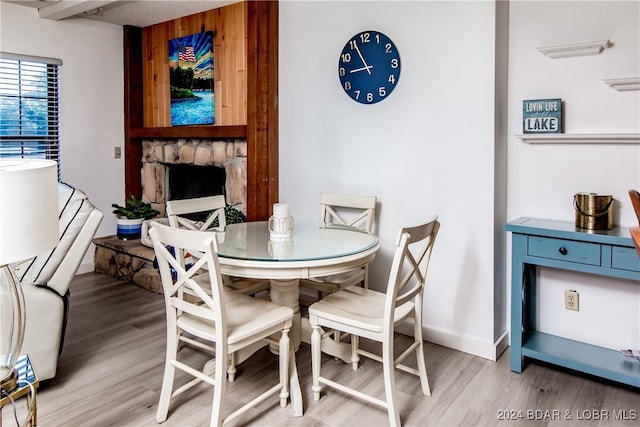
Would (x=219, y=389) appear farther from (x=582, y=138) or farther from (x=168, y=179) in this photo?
(x=168, y=179)

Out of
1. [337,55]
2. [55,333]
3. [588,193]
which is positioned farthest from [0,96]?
[588,193]

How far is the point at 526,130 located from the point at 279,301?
5.45 ft

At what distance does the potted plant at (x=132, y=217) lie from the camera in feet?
14.8

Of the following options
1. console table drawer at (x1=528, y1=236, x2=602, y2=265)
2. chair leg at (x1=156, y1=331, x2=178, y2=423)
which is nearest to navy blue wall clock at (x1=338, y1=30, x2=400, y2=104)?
console table drawer at (x1=528, y1=236, x2=602, y2=265)

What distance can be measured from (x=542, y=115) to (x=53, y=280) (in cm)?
270

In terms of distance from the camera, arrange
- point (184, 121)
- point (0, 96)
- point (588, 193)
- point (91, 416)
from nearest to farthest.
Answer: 1. point (91, 416)
2. point (588, 193)
3. point (0, 96)
4. point (184, 121)

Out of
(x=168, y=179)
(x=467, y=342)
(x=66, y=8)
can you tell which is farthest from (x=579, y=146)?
(x=66, y=8)

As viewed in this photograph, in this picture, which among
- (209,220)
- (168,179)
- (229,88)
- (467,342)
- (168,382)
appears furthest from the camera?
(168,179)

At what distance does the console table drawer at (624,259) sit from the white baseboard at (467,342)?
83 cm

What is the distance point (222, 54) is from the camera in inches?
159

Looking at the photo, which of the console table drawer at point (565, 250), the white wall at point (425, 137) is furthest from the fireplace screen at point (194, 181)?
the console table drawer at point (565, 250)

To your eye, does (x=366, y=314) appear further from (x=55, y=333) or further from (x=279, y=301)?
(x=55, y=333)

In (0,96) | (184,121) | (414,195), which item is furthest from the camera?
(184,121)

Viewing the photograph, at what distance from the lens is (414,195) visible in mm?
2990
